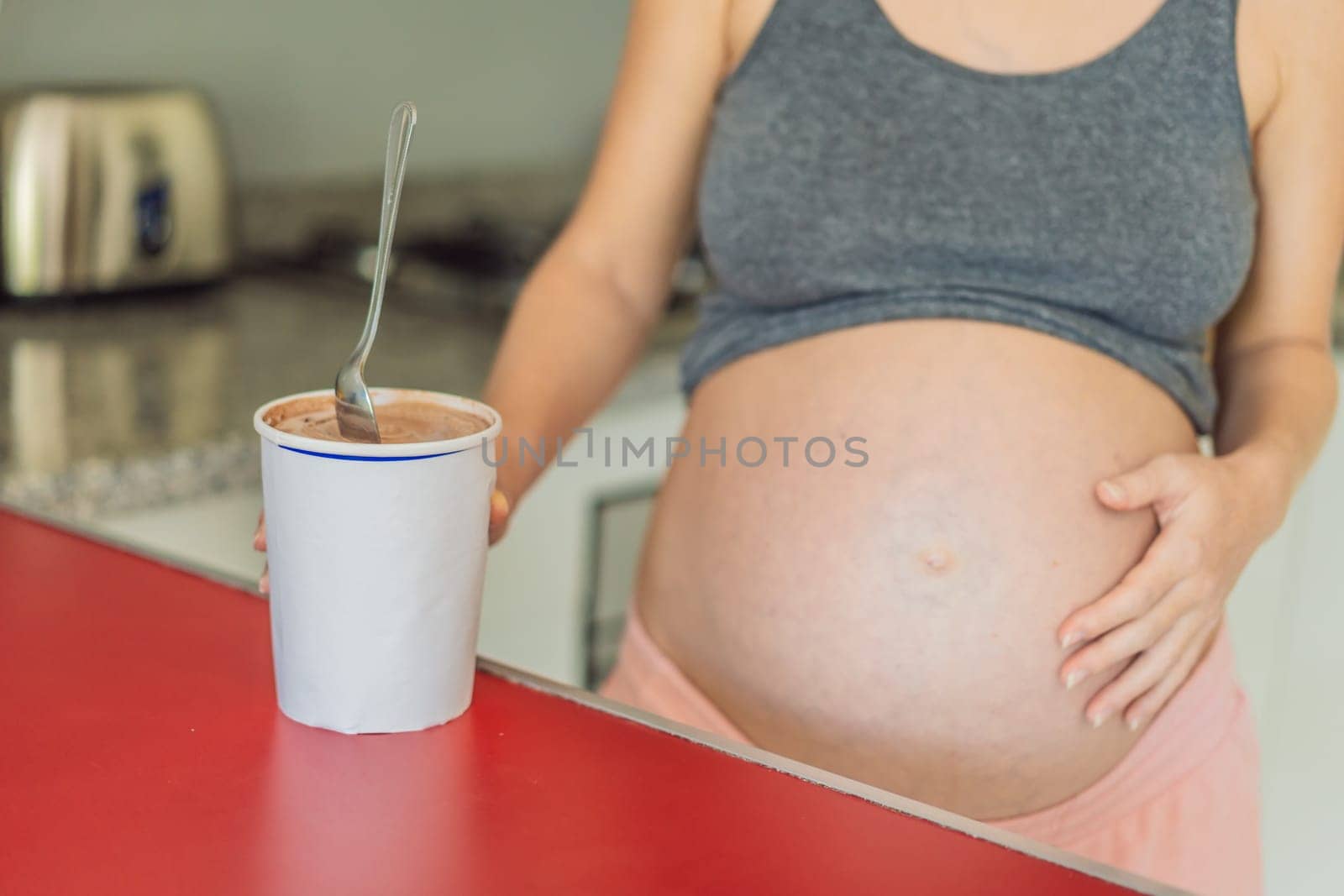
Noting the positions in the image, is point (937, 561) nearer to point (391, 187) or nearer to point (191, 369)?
point (391, 187)

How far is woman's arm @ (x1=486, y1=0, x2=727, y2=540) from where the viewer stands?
Answer: 92 centimetres

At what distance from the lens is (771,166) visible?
0.90m

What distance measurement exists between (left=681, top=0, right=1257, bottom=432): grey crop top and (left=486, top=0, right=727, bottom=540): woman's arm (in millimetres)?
53

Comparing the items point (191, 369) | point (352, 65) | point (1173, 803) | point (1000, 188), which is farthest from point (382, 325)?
point (1173, 803)

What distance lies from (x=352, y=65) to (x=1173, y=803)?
156 centimetres

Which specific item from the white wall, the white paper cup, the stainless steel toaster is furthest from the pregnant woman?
the white wall

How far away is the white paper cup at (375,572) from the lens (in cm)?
56

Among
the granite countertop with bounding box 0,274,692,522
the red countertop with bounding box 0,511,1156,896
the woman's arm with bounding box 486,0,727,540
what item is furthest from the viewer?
the granite countertop with bounding box 0,274,692,522

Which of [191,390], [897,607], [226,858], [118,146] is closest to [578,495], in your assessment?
[191,390]

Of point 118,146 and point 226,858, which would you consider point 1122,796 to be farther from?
point 118,146

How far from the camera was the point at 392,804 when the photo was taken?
0.55 meters

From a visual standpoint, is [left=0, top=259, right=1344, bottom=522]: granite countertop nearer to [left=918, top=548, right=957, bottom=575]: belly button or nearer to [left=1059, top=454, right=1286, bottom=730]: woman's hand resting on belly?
[left=918, top=548, right=957, bottom=575]: belly button

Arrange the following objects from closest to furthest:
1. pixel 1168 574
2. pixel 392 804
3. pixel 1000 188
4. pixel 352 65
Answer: pixel 392 804 < pixel 1168 574 < pixel 1000 188 < pixel 352 65

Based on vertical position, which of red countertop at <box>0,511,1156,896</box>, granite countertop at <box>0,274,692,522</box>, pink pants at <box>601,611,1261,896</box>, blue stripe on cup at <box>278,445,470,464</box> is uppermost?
blue stripe on cup at <box>278,445,470,464</box>
